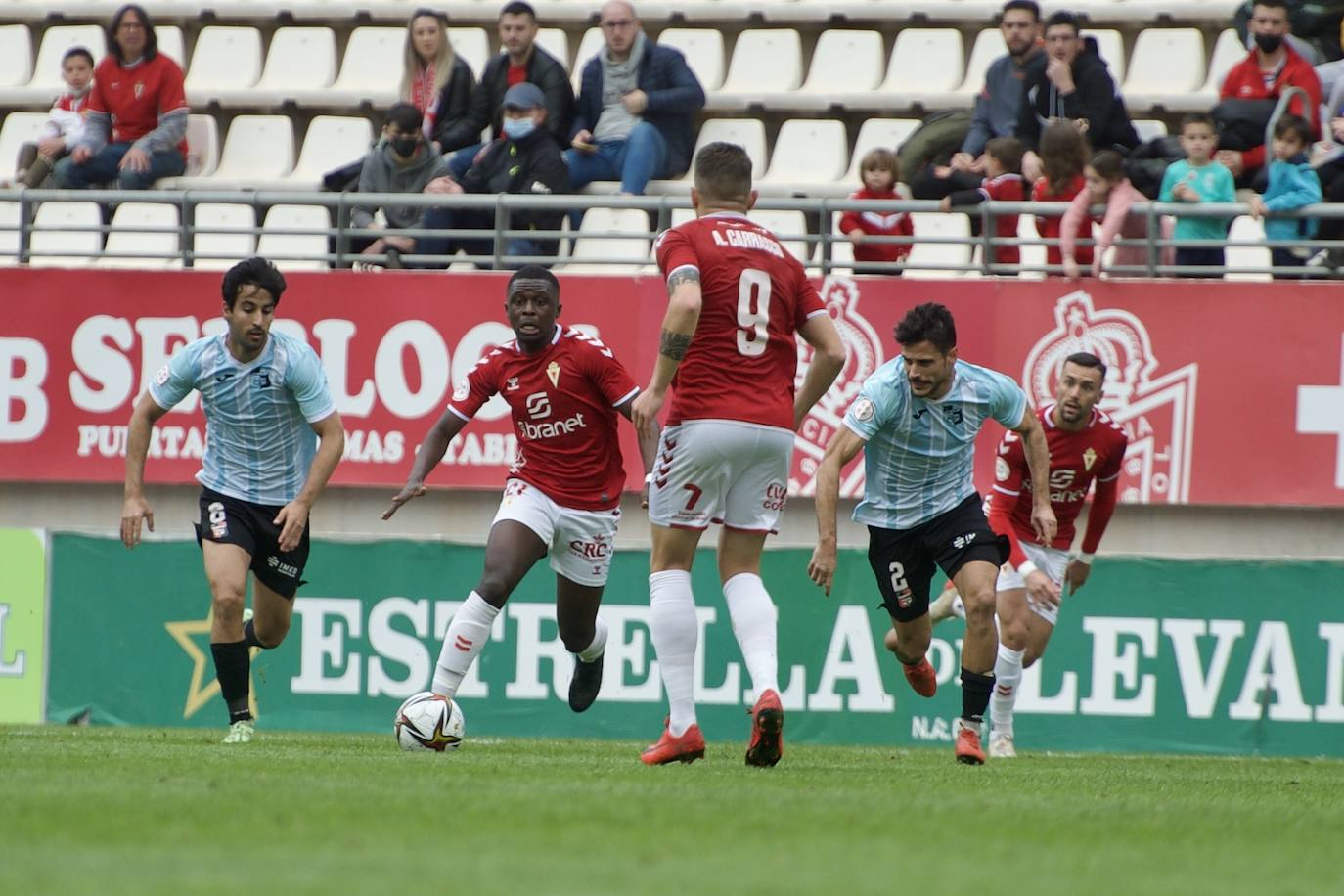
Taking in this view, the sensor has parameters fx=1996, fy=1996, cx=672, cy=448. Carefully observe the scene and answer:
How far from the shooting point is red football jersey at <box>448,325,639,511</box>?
949 centimetres

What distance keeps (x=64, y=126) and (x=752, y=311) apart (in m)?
11.2

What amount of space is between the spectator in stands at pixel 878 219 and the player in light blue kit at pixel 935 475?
494 centimetres

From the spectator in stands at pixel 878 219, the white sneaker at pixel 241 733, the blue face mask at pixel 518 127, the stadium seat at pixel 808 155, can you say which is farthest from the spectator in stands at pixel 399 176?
the white sneaker at pixel 241 733

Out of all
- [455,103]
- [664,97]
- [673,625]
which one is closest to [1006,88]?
[664,97]

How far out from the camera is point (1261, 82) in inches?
591

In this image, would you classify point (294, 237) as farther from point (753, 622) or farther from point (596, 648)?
point (753, 622)

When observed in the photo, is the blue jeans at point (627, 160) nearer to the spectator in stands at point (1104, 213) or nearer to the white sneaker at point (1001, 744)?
the spectator in stands at point (1104, 213)

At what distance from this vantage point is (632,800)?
242 inches

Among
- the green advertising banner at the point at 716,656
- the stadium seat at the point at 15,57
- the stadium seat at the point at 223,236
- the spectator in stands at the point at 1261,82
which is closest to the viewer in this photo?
the green advertising banner at the point at 716,656

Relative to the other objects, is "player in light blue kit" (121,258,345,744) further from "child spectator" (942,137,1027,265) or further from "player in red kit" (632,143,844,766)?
"child spectator" (942,137,1027,265)

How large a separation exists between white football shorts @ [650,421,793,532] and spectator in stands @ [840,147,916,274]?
6.74 meters

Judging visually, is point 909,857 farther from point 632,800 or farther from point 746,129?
point 746,129

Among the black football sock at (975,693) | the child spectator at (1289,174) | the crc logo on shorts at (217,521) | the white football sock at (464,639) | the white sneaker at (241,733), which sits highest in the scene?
the child spectator at (1289,174)

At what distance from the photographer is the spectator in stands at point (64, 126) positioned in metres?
17.1
